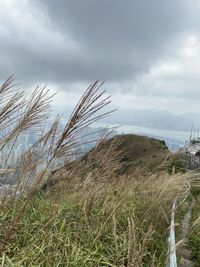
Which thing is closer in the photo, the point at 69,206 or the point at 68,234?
the point at 68,234

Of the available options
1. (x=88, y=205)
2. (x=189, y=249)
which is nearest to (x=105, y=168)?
(x=88, y=205)

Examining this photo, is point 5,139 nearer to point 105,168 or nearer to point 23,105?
point 23,105

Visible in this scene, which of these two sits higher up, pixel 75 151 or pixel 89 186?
pixel 75 151

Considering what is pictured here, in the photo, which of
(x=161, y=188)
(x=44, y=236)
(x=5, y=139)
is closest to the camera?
(x=5, y=139)

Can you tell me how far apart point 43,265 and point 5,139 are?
1231mm

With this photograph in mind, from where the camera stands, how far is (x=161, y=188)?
6297 millimetres

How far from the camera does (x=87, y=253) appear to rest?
4.17 m

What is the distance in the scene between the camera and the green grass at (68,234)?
367 cm

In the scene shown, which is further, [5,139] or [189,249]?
[189,249]

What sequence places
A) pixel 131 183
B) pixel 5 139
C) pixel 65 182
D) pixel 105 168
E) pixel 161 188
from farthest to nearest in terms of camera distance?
pixel 131 183 < pixel 161 188 < pixel 65 182 < pixel 105 168 < pixel 5 139

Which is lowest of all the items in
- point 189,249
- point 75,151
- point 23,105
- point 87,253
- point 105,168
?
point 189,249

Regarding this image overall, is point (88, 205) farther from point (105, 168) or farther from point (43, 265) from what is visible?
point (43, 265)

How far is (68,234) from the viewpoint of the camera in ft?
14.4

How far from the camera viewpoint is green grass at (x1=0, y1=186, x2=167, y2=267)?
367 cm
